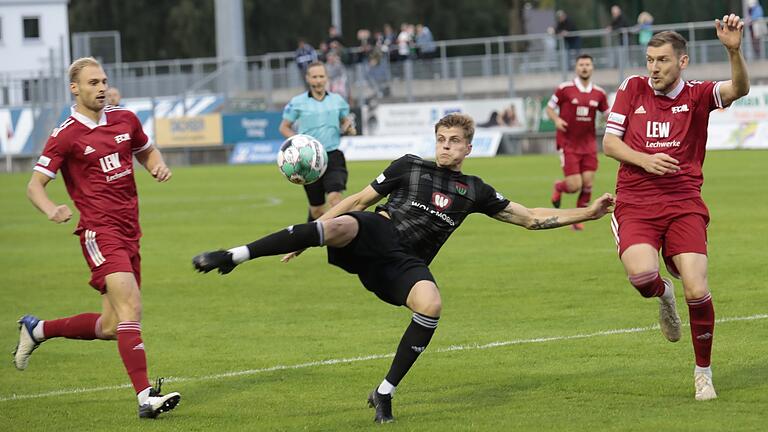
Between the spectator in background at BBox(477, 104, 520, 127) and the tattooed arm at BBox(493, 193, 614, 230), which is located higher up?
the spectator in background at BBox(477, 104, 520, 127)

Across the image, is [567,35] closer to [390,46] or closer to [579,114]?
[390,46]

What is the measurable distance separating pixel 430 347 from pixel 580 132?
30.5 ft

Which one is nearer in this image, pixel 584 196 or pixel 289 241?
pixel 289 241

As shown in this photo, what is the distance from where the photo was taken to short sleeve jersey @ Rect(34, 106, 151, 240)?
8.27 meters

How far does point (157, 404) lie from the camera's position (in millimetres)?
7812

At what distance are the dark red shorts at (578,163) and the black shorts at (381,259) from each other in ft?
36.8

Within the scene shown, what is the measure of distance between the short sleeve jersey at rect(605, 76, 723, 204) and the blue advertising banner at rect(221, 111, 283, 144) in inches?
1303

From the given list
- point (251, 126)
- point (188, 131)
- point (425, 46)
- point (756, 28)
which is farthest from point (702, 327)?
point (188, 131)

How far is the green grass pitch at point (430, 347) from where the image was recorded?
25.7 ft

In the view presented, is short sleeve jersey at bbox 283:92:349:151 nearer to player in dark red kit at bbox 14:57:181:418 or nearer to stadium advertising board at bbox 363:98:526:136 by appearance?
player in dark red kit at bbox 14:57:181:418

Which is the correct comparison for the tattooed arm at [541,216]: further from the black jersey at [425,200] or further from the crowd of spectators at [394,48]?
the crowd of spectators at [394,48]

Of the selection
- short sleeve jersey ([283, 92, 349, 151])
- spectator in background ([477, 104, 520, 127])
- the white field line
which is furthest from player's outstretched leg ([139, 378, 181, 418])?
spectator in background ([477, 104, 520, 127])

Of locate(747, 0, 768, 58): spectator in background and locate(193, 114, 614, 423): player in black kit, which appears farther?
locate(747, 0, 768, 58): spectator in background

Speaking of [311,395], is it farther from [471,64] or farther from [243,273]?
[471,64]
